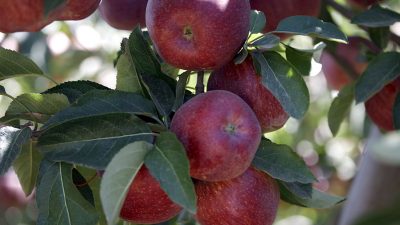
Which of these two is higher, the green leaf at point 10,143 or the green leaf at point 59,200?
the green leaf at point 10,143

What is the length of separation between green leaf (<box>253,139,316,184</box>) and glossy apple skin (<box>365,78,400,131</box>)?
0.50 meters

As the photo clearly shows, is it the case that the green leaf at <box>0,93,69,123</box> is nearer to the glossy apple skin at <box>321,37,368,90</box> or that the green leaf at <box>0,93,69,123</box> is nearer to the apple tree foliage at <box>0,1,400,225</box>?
the apple tree foliage at <box>0,1,400,225</box>

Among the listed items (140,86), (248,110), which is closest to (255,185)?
(248,110)

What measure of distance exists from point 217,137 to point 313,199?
33 cm

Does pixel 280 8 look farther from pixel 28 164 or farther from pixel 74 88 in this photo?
pixel 28 164

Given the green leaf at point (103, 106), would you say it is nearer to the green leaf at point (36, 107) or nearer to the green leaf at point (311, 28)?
the green leaf at point (36, 107)

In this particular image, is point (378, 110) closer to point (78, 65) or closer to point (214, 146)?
point (214, 146)

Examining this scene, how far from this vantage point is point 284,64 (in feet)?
3.89

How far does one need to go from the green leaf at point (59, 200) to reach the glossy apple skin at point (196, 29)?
0.77 feet

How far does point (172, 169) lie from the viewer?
97 cm

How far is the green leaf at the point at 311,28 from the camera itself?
3.96ft

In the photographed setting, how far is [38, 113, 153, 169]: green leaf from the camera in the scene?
A: 1.04 meters

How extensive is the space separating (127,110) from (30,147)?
21 centimetres

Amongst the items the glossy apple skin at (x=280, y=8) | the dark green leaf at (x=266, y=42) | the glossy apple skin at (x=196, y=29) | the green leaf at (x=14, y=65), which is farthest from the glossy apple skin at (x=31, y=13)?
the glossy apple skin at (x=280, y=8)
